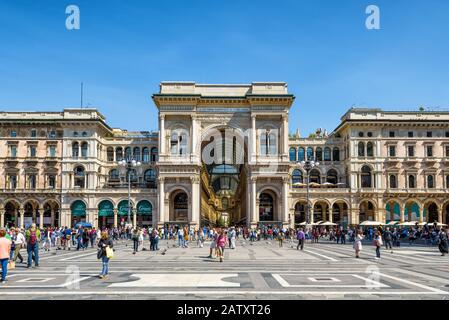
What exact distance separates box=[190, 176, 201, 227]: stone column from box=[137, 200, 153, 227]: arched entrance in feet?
29.6

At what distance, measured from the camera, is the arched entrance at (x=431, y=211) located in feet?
263

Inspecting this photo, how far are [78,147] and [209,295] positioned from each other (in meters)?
70.5

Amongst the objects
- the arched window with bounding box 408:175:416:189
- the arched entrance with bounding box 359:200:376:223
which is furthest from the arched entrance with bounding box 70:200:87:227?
the arched window with bounding box 408:175:416:189

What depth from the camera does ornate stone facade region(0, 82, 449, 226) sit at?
249 feet

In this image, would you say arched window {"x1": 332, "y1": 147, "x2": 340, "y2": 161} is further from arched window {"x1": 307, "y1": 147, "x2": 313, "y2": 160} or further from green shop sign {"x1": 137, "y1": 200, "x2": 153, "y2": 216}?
green shop sign {"x1": 137, "y1": 200, "x2": 153, "y2": 216}

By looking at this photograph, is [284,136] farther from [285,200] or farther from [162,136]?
[162,136]

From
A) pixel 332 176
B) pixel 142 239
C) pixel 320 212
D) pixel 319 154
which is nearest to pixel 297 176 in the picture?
pixel 319 154

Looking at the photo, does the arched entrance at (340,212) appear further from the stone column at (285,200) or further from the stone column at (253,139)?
the stone column at (253,139)

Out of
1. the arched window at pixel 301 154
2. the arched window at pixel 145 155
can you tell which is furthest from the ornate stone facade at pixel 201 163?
the arched window at pixel 301 154

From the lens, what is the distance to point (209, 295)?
14039 millimetres

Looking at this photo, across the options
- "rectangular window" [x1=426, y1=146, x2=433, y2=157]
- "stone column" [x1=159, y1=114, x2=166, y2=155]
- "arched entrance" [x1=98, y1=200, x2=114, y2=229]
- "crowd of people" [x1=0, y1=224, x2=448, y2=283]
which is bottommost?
"crowd of people" [x1=0, y1=224, x2=448, y2=283]

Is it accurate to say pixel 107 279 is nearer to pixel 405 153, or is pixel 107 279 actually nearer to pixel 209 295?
pixel 209 295

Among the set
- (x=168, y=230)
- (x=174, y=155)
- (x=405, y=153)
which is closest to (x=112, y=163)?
(x=174, y=155)

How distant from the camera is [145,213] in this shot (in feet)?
264
